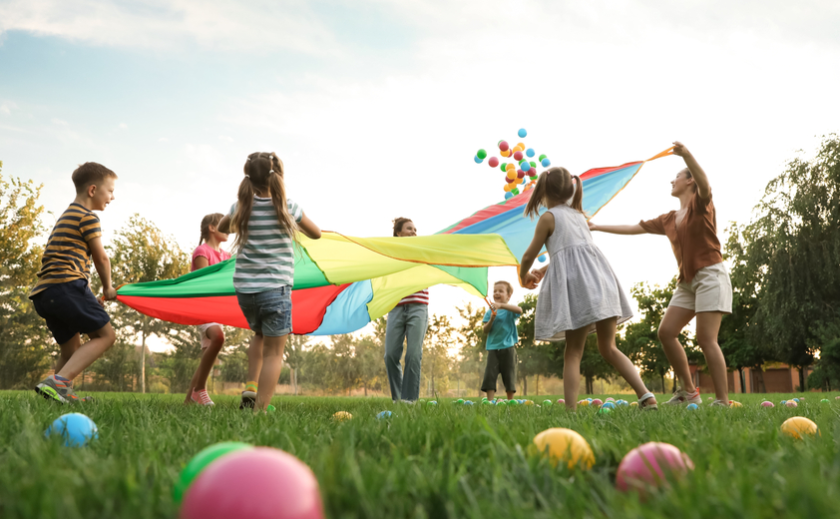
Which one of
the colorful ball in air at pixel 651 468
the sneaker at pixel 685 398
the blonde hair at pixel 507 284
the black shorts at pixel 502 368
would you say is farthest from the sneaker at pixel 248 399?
the blonde hair at pixel 507 284

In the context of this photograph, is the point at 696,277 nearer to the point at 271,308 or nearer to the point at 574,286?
the point at 574,286

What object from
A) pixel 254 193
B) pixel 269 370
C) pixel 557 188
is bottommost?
pixel 269 370

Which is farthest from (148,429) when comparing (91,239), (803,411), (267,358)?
(803,411)

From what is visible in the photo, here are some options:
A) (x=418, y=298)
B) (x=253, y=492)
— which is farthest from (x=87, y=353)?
(x=253, y=492)

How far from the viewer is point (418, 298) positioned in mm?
5059

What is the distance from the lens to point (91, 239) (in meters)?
3.69

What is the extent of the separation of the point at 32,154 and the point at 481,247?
9.37 metres

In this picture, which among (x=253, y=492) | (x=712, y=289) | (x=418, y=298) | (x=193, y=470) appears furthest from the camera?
(x=418, y=298)

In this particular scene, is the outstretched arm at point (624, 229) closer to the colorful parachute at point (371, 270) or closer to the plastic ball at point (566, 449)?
the colorful parachute at point (371, 270)

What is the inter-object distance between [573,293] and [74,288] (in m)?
3.31

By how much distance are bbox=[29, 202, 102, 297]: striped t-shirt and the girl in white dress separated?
3.01m

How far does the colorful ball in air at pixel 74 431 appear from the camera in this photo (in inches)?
67.6

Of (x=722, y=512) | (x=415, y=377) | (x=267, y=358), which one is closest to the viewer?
(x=722, y=512)

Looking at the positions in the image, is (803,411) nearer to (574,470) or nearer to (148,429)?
(574,470)
